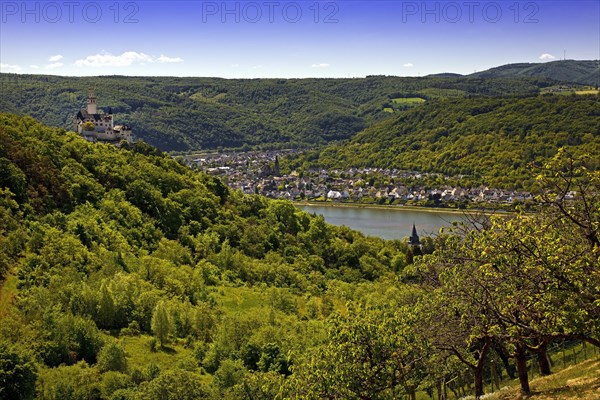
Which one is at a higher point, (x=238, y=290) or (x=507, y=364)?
(x=507, y=364)

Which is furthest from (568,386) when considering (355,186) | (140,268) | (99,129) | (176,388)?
(355,186)

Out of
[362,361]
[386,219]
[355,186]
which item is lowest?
[386,219]

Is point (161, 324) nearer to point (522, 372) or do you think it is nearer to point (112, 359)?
point (112, 359)

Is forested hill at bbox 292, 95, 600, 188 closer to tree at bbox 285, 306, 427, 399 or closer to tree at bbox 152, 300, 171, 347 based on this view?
tree at bbox 152, 300, 171, 347

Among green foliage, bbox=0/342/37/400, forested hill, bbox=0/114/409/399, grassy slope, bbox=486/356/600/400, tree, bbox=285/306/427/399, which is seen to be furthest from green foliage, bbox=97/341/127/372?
grassy slope, bbox=486/356/600/400

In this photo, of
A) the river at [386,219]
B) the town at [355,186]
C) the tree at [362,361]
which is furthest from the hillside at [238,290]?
the town at [355,186]

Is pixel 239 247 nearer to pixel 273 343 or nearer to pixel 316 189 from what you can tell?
pixel 273 343
